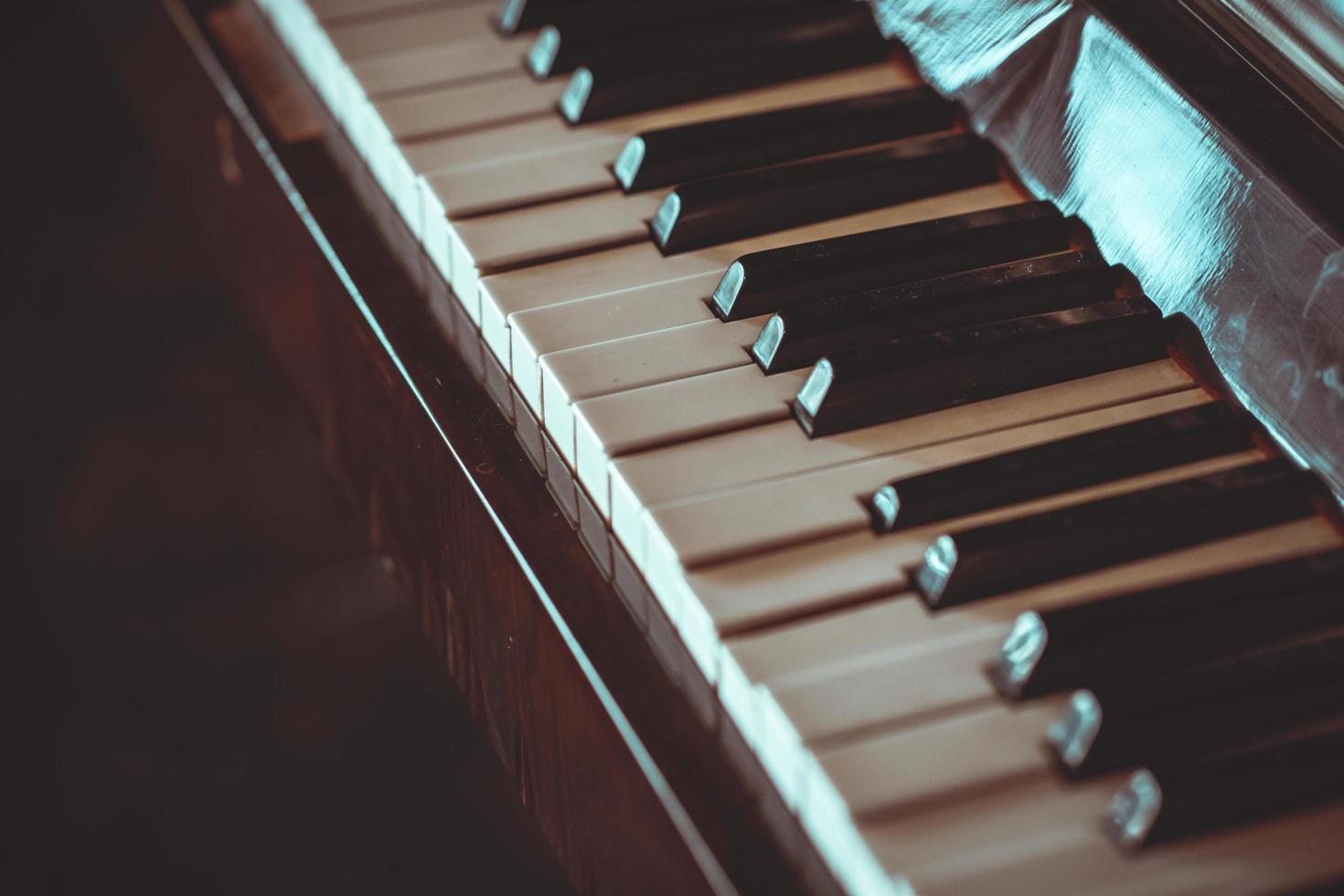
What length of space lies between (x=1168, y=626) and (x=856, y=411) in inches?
9.1

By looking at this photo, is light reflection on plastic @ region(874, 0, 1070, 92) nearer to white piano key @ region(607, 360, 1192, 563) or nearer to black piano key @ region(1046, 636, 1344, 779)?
white piano key @ region(607, 360, 1192, 563)

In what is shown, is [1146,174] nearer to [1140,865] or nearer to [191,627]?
[1140,865]

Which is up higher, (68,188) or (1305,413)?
(1305,413)

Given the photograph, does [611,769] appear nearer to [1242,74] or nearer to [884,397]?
[884,397]

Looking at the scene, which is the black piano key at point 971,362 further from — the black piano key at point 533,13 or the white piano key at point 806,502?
the black piano key at point 533,13

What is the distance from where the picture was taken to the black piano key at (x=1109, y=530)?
0.78 meters

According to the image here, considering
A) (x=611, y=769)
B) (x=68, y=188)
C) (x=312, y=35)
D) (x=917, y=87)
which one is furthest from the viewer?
(x=68, y=188)

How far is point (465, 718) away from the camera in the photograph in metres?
1.94

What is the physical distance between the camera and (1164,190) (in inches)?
36.6

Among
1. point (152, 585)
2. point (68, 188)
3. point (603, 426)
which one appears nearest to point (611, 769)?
point (603, 426)

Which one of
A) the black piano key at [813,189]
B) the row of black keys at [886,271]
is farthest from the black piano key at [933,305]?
the black piano key at [813,189]

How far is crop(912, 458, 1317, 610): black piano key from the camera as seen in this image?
2.56 feet

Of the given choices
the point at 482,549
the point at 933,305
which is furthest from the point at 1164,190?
the point at 482,549

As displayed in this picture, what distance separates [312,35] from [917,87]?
516 mm
